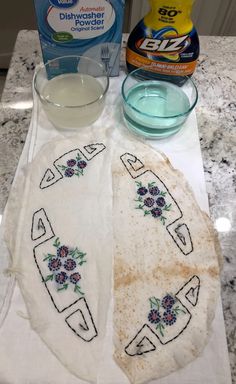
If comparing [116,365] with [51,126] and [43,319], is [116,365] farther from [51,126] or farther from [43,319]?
[51,126]

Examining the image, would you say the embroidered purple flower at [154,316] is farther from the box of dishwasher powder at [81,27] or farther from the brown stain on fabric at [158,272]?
the box of dishwasher powder at [81,27]

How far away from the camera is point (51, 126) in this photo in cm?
60

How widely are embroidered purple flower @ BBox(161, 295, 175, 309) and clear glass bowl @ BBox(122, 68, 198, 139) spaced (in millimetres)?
289

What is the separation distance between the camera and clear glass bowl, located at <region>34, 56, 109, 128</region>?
56 centimetres

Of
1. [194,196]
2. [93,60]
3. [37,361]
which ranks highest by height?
[93,60]

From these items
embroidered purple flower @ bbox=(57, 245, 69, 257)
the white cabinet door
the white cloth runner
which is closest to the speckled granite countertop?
the white cloth runner

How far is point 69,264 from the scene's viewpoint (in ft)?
1.50

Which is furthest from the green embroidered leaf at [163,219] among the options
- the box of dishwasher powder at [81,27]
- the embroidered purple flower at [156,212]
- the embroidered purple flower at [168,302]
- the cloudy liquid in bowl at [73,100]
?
the box of dishwasher powder at [81,27]

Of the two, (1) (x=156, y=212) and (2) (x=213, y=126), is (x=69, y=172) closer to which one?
(1) (x=156, y=212)

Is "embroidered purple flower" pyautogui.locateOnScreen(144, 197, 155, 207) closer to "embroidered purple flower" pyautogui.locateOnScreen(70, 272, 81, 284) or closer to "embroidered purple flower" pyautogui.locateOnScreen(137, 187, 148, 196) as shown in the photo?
"embroidered purple flower" pyautogui.locateOnScreen(137, 187, 148, 196)

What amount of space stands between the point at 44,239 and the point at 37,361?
0.16m

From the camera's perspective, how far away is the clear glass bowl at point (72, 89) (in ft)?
1.85

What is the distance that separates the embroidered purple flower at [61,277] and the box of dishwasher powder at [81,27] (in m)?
0.41

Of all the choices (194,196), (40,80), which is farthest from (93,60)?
(194,196)
